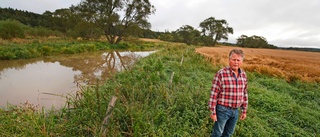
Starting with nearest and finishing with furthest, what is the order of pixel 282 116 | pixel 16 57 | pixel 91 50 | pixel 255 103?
1. pixel 282 116
2. pixel 255 103
3. pixel 16 57
4. pixel 91 50

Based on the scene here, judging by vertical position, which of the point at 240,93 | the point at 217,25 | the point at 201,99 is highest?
the point at 217,25

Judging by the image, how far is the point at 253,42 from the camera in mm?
57062

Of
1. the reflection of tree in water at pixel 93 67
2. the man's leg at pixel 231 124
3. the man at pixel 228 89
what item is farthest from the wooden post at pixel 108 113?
the reflection of tree in water at pixel 93 67

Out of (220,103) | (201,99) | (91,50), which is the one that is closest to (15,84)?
(201,99)

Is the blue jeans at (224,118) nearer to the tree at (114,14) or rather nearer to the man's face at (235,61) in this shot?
the man's face at (235,61)

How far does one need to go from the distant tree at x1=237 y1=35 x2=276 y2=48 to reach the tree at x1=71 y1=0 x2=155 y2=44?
39781 millimetres

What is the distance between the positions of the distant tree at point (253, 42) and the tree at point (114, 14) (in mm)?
39781

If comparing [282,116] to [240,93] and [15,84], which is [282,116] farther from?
[15,84]

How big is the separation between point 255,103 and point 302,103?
1998mm

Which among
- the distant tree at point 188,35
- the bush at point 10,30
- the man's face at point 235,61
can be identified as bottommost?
the man's face at point 235,61

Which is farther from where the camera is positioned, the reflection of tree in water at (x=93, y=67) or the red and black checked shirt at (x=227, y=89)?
the reflection of tree in water at (x=93, y=67)

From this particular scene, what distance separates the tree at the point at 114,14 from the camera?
2745 centimetres

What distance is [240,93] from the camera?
2678mm

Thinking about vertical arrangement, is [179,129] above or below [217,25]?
below
